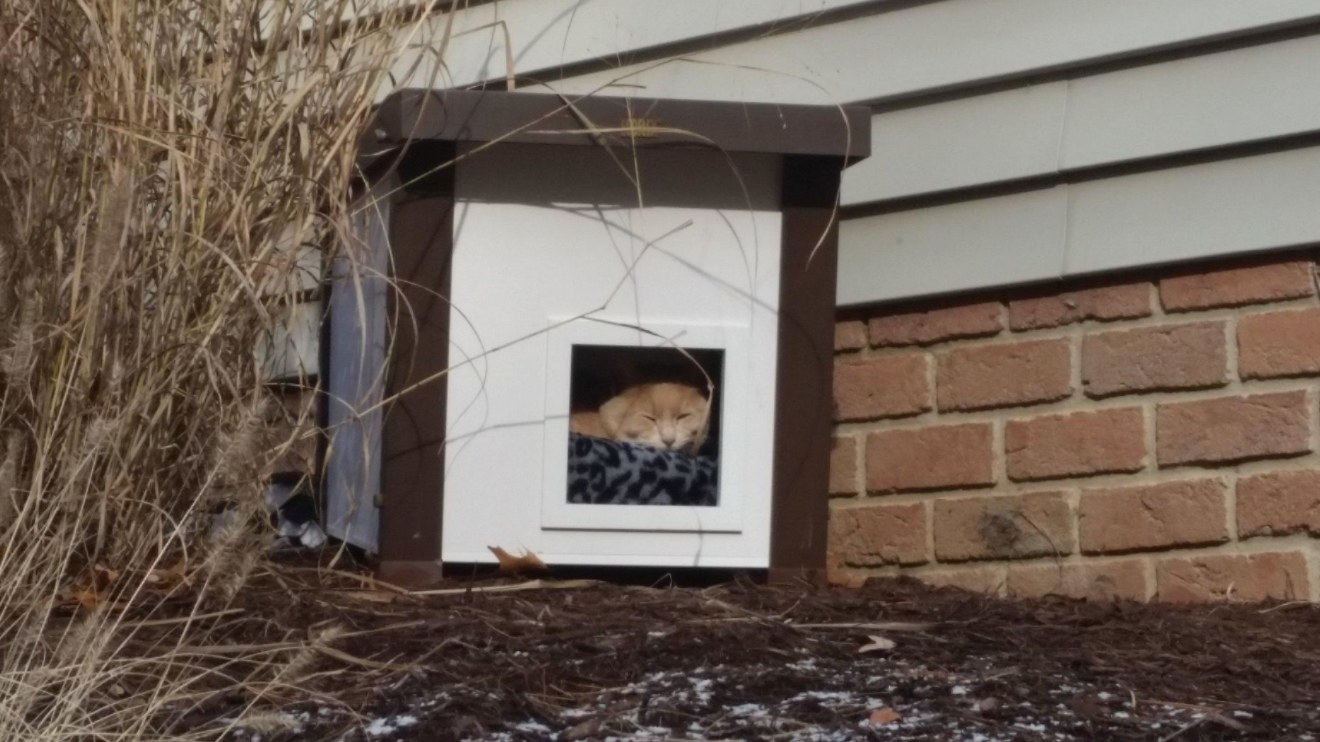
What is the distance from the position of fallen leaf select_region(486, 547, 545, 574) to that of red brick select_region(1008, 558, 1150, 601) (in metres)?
0.83

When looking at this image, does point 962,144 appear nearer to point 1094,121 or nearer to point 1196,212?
point 1094,121

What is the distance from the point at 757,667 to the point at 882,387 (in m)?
1.28

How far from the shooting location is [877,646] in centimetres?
201

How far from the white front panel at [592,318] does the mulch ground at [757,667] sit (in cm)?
14

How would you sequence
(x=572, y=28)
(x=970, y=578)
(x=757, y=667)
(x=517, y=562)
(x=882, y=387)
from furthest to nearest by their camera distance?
(x=572, y=28) → (x=882, y=387) → (x=970, y=578) → (x=517, y=562) → (x=757, y=667)

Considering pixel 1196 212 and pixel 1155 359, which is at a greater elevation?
pixel 1196 212

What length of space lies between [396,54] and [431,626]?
3.20 ft

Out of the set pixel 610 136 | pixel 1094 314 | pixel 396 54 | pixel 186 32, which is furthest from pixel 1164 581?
pixel 186 32

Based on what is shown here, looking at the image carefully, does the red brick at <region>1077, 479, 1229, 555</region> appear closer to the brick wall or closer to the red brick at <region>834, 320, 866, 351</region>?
the brick wall

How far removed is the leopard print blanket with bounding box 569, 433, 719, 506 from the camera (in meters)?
2.62

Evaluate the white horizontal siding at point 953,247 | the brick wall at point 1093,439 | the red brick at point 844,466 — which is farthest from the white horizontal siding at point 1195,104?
the red brick at point 844,466

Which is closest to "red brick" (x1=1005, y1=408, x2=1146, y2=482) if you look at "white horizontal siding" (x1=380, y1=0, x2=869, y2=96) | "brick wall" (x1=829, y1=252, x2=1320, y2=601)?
"brick wall" (x1=829, y1=252, x2=1320, y2=601)

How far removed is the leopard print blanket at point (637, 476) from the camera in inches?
103

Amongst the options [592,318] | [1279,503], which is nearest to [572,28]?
[592,318]
